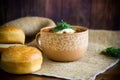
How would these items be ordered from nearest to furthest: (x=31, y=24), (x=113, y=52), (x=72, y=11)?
(x=113, y=52) < (x=31, y=24) < (x=72, y=11)

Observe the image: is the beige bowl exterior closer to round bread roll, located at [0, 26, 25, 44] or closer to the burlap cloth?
the burlap cloth

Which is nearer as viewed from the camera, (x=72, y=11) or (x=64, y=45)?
(x=64, y=45)

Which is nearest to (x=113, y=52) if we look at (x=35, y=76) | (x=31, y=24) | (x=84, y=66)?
(x=84, y=66)

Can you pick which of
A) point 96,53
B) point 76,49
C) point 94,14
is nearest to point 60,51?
point 76,49

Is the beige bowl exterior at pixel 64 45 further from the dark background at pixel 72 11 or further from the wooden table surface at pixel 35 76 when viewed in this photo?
the dark background at pixel 72 11

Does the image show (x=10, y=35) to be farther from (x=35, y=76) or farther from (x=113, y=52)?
(x=113, y=52)

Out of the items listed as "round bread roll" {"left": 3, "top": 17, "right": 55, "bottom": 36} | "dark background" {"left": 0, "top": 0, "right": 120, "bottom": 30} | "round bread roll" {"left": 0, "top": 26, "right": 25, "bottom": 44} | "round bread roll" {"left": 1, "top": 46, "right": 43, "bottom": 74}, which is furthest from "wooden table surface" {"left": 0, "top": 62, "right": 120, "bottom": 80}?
"dark background" {"left": 0, "top": 0, "right": 120, "bottom": 30}
